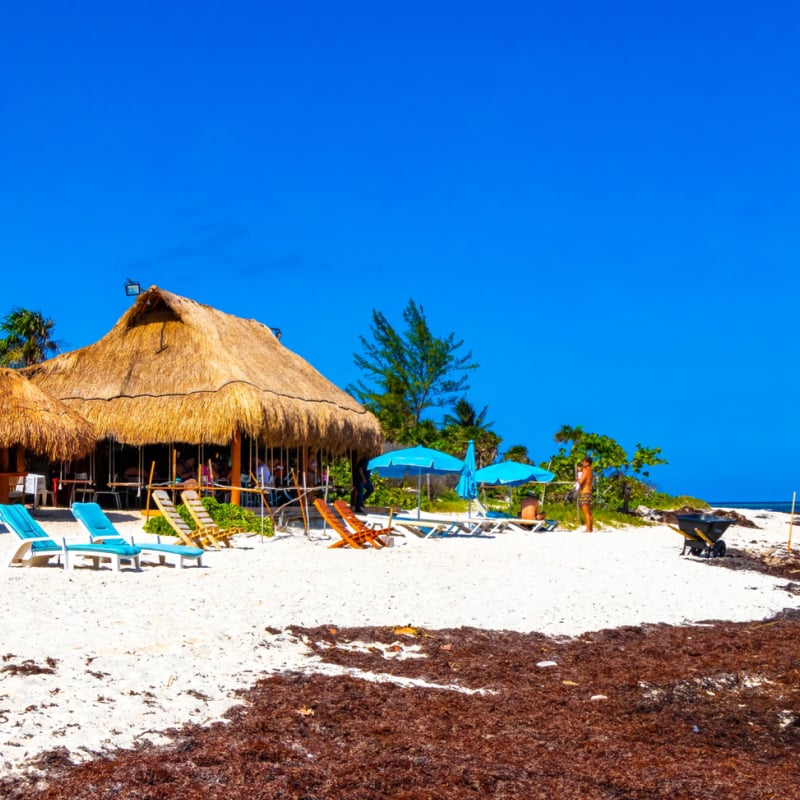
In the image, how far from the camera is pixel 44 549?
10.8m

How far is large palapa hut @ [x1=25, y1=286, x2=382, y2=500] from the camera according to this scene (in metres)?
17.9

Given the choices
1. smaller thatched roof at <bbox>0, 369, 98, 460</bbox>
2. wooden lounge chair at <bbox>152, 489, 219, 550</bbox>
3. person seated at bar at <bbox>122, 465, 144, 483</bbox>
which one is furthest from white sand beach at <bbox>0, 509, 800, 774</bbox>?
person seated at bar at <bbox>122, 465, 144, 483</bbox>

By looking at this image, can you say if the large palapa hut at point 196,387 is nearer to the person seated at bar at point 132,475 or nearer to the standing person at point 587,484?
the person seated at bar at point 132,475

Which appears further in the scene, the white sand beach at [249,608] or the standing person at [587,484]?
the standing person at [587,484]

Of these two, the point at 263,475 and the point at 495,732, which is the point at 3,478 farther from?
the point at 495,732

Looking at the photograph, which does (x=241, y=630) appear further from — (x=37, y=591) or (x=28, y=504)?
(x=28, y=504)

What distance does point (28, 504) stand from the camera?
1972 centimetres

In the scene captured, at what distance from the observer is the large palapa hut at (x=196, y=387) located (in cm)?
1792

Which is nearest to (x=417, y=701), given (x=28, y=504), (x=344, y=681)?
(x=344, y=681)

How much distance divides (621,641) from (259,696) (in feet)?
11.8

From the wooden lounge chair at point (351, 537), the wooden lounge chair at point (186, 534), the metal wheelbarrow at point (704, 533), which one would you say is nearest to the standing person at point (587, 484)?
the metal wheelbarrow at point (704, 533)

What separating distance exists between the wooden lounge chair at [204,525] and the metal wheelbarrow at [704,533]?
7161 millimetres

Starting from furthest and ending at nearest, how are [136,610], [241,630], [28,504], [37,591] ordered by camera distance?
[28,504], [37,591], [136,610], [241,630]

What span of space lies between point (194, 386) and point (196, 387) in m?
0.09
